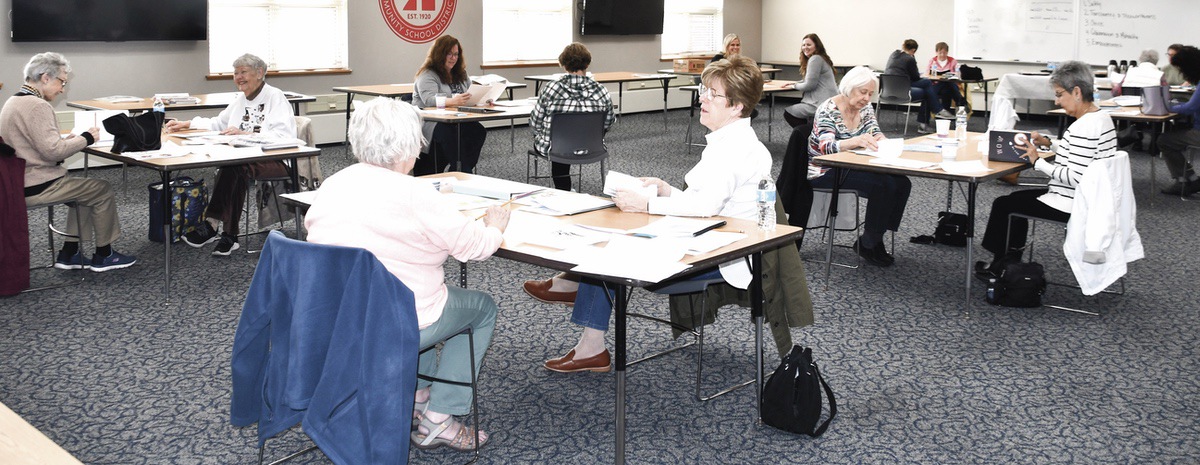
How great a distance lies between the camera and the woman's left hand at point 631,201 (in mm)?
3365

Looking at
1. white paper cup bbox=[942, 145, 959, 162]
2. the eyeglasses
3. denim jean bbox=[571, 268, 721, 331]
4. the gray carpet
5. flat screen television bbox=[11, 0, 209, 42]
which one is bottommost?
the gray carpet

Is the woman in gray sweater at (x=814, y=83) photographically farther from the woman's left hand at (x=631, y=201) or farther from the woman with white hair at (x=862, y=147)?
the woman's left hand at (x=631, y=201)

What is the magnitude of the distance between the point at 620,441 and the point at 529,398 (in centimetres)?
75

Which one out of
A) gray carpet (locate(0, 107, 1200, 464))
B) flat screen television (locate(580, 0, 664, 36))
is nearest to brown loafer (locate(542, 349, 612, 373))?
gray carpet (locate(0, 107, 1200, 464))

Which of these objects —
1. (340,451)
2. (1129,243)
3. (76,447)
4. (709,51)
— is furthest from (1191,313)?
(709,51)

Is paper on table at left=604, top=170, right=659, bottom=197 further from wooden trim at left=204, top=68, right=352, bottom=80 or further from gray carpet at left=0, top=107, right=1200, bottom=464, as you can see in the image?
wooden trim at left=204, top=68, right=352, bottom=80

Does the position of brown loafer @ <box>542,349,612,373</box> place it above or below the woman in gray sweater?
below

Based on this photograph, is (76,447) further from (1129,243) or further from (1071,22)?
(1071,22)

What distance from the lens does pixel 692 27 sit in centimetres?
1379

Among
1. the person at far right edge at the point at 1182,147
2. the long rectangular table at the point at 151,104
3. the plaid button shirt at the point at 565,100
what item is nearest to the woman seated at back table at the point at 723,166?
the plaid button shirt at the point at 565,100

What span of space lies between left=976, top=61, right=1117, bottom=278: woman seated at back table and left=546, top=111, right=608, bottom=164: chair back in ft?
8.22

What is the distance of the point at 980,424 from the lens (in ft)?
10.8

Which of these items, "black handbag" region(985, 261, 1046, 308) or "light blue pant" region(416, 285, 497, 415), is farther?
"black handbag" region(985, 261, 1046, 308)

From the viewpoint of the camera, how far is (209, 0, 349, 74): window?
9.01 meters
